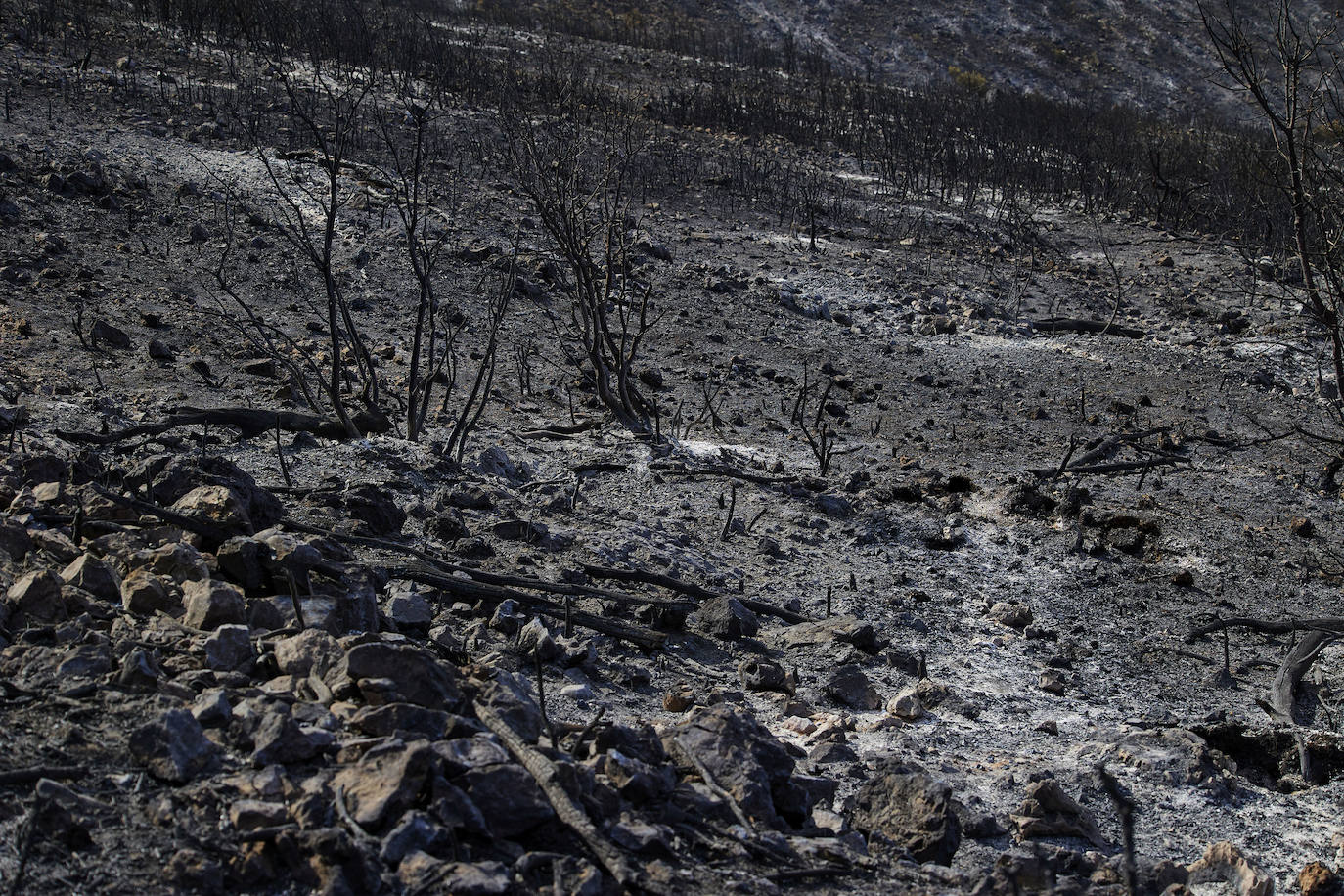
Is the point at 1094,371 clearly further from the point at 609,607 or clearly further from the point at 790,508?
the point at 609,607

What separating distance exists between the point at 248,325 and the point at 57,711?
5387 millimetres

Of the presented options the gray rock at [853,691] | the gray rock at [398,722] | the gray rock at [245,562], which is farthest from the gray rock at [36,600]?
the gray rock at [853,691]

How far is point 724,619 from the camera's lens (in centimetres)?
371

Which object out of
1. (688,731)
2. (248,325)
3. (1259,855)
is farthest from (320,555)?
(248,325)

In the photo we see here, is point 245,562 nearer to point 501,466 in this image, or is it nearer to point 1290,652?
point 501,466

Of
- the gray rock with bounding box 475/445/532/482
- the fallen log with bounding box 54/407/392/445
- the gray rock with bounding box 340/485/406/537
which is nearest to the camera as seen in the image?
the gray rock with bounding box 340/485/406/537

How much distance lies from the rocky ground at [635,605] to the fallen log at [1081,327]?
1.99ft

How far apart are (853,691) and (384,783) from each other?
190cm

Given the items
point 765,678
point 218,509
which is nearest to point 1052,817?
point 765,678

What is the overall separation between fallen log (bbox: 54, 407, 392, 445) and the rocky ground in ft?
0.23

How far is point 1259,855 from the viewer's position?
8.84 feet

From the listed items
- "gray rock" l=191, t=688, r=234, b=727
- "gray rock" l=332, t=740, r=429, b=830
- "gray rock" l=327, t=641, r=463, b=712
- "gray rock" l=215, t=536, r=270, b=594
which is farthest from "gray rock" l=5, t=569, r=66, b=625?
"gray rock" l=332, t=740, r=429, b=830

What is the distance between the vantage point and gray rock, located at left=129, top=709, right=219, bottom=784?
1913mm

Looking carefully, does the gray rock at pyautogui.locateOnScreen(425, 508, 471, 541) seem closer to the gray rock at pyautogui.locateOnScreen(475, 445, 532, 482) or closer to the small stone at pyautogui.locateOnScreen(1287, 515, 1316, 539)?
the gray rock at pyautogui.locateOnScreen(475, 445, 532, 482)
